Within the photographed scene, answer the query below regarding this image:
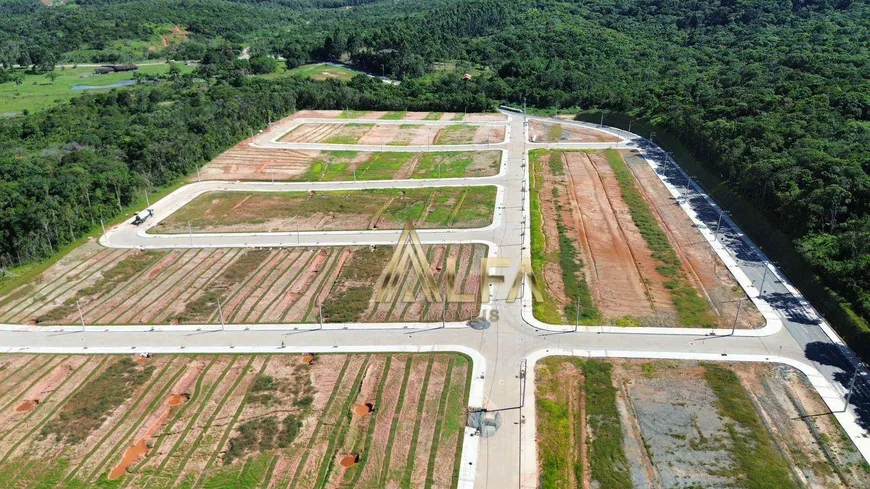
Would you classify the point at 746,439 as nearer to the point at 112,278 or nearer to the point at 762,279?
the point at 762,279

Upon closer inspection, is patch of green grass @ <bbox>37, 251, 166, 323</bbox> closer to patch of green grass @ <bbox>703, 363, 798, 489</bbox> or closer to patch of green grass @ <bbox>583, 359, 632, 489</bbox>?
patch of green grass @ <bbox>583, 359, 632, 489</bbox>

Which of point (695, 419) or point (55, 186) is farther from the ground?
point (55, 186)

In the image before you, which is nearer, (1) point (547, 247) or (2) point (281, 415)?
(2) point (281, 415)

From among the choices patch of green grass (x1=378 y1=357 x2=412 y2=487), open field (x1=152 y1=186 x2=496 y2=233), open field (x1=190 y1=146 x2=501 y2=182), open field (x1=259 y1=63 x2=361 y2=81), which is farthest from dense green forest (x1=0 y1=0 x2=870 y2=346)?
patch of green grass (x1=378 y1=357 x2=412 y2=487)

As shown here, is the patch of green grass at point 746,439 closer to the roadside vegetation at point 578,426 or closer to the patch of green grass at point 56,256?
the roadside vegetation at point 578,426

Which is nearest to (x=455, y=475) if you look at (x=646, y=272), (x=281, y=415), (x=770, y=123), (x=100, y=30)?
(x=281, y=415)

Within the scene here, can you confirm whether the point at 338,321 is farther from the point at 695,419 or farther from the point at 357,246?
the point at 695,419

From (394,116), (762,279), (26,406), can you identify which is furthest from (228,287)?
(394,116)
